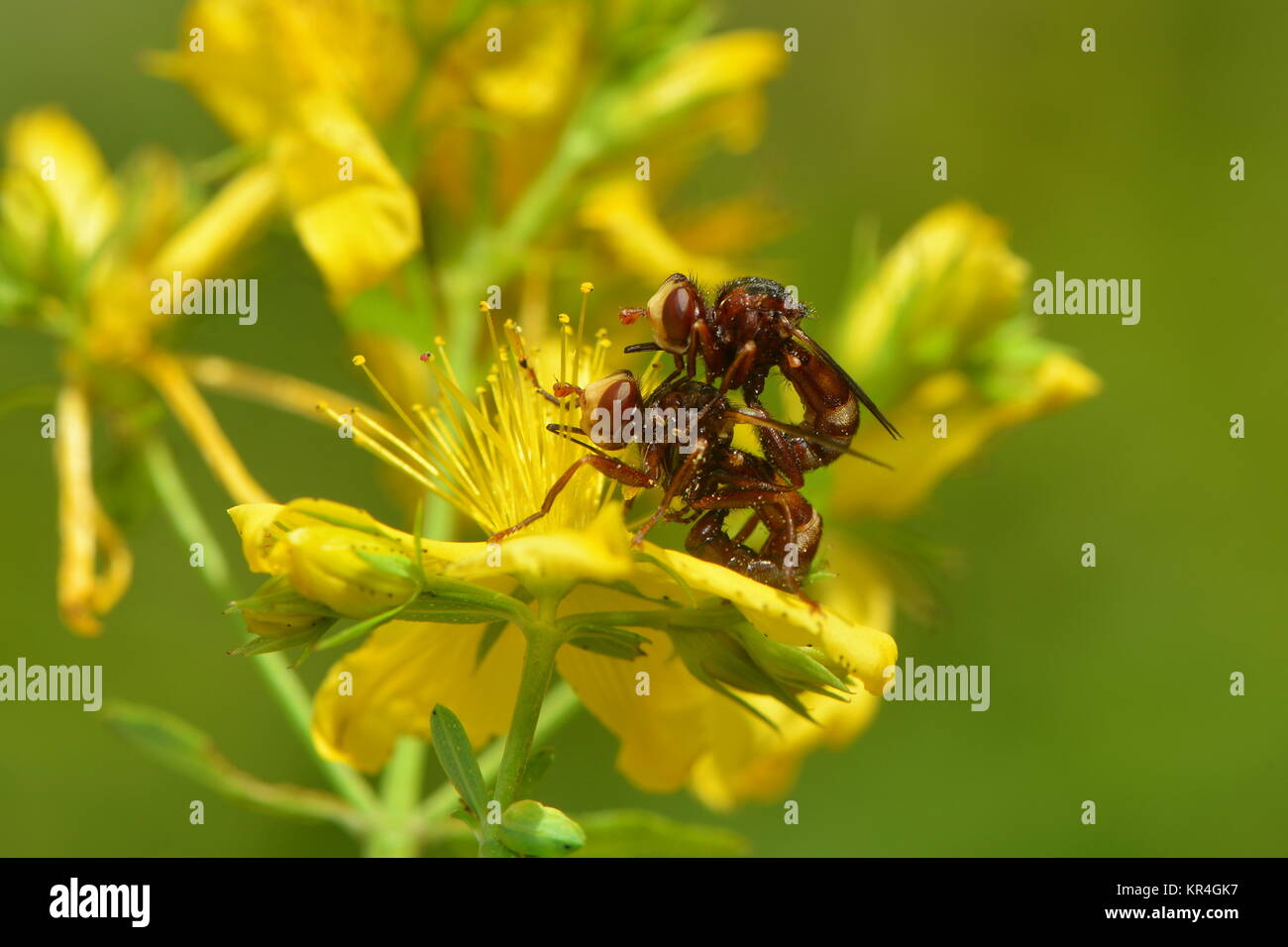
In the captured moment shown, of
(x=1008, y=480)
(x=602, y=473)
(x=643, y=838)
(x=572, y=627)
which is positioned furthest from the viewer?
(x=1008, y=480)

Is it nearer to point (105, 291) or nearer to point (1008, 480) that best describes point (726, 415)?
point (105, 291)

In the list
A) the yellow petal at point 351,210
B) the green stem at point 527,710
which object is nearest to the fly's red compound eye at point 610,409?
the green stem at point 527,710

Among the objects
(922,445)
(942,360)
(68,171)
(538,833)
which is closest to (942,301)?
(942,360)

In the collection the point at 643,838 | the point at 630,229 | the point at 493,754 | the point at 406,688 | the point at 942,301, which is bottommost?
the point at 643,838

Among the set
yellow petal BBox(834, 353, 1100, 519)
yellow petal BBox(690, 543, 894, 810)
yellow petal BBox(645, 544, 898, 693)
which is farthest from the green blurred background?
yellow petal BBox(645, 544, 898, 693)

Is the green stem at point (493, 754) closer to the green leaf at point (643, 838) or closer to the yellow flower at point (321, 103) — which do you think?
the green leaf at point (643, 838)

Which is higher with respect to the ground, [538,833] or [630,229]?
[630,229]
